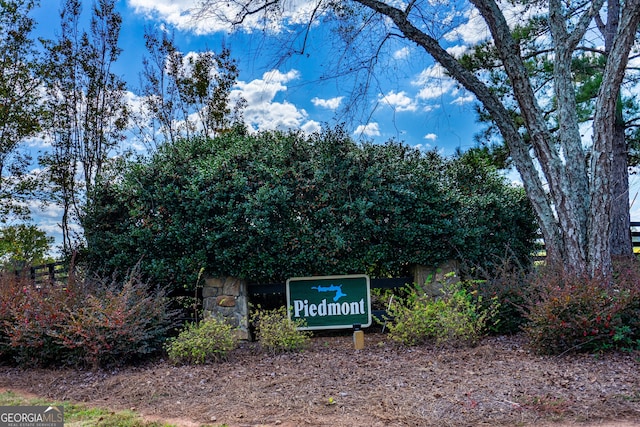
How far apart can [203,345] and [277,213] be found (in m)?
2.00

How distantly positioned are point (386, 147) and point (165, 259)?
12.1ft

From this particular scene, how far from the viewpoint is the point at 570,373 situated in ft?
14.0

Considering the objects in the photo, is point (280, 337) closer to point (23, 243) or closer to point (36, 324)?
point (36, 324)

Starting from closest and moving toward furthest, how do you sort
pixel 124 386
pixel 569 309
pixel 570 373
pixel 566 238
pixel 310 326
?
pixel 570 373 → pixel 124 386 → pixel 569 309 → pixel 566 238 → pixel 310 326

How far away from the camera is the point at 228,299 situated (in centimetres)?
667

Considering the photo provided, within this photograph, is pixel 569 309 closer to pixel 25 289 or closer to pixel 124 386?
pixel 124 386

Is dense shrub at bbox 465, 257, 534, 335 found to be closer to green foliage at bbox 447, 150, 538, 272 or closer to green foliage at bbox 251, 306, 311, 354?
green foliage at bbox 447, 150, 538, 272

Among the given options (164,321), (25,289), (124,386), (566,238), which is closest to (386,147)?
(566,238)

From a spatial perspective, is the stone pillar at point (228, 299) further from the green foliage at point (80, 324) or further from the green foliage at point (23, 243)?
the green foliage at point (23, 243)

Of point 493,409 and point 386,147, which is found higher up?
point 386,147

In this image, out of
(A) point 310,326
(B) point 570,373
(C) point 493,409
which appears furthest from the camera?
(A) point 310,326

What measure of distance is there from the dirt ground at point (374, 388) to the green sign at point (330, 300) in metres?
1.12

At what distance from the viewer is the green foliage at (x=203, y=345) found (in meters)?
5.29

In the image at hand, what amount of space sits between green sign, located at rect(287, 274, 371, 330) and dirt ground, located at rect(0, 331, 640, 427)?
112 centimetres
